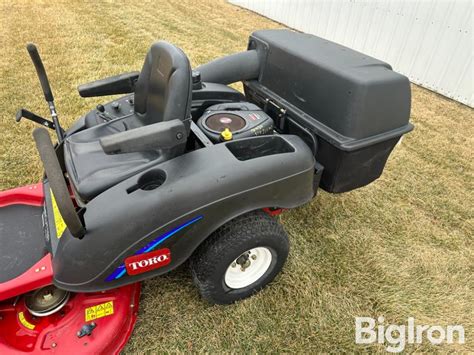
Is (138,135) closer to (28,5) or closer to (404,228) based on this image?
(404,228)

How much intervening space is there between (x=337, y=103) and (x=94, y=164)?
108cm

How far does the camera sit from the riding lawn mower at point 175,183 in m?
1.27

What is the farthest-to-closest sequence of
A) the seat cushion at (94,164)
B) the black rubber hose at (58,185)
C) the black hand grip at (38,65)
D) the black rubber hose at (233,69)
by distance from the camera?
1. the black rubber hose at (233,69)
2. the black hand grip at (38,65)
3. the seat cushion at (94,164)
4. the black rubber hose at (58,185)

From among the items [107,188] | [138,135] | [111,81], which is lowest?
[107,188]

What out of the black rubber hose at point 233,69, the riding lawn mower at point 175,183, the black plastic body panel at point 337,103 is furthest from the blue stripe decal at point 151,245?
the black rubber hose at point 233,69

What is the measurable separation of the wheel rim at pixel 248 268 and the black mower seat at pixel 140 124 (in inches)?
22.2

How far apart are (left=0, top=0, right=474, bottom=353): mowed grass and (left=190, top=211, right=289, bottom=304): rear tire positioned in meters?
0.10

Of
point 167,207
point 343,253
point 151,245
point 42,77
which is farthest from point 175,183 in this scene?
point 343,253

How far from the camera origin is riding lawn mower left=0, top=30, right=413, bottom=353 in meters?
1.27

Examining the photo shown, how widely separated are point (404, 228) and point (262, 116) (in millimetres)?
1162

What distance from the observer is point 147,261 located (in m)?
1.33

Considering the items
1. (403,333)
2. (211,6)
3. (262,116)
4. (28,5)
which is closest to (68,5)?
(28,5)

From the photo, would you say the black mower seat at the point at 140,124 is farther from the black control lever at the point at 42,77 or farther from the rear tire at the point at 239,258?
the rear tire at the point at 239,258

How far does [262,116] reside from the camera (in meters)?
1.76
